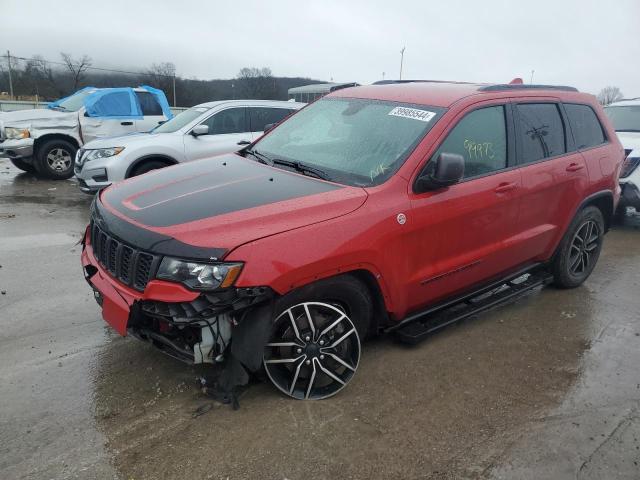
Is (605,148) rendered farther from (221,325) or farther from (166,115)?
(166,115)

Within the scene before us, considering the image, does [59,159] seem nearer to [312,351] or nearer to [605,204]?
[312,351]

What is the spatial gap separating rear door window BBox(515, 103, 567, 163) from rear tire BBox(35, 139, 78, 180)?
9.11 m

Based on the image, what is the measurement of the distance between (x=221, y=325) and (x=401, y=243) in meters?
1.20

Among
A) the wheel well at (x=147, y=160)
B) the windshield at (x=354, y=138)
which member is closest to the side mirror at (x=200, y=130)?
the wheel well at (x=147, y=160)

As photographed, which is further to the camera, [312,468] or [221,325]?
[221,325]

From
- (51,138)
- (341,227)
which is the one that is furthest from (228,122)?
(341,227)

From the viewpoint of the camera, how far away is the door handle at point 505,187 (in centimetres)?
368

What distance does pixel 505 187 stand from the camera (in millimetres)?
3730

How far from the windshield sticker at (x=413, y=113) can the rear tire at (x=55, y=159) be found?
868 cm

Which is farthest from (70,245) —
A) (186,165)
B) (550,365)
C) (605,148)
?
(605,148)

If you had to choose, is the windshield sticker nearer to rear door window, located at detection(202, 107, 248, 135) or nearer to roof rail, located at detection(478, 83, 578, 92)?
roof rail, located at detection(478, 83, 578, 92)

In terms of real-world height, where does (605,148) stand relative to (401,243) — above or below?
above

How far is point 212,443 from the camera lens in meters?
2.63

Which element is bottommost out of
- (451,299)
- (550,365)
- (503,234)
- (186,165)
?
(550,365)
